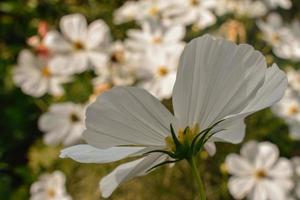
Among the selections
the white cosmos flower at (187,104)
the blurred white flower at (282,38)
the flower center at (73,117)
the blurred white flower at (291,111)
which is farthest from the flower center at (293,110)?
the white cosmos flower at (187,104)

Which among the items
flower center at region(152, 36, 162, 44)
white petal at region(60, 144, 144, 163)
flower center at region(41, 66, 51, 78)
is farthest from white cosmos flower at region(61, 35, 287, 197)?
flower center at region(41, 66, 51, 78)

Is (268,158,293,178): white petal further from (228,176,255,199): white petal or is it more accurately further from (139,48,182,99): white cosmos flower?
(139,48,182,99): white cosmos flower

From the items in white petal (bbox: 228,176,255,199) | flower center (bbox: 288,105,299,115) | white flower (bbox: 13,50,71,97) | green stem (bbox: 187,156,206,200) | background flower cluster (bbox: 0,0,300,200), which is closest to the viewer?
green stem (bbox: 187,156,206,200)

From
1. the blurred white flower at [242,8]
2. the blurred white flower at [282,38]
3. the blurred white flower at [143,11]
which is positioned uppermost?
the blurred white flower at [143,11]

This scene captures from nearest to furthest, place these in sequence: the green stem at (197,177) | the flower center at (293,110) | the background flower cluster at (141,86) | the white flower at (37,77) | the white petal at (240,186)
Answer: the green stem at (197,177), the white petal at (240,186), the background flower cluster at (141,86), the flower center at (293,110), the white flower at (37,77)

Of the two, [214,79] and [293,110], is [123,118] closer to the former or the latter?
[214,79]

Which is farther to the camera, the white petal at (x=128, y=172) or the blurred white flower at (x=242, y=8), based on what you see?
the blurred white flower at (x=242, y=8)

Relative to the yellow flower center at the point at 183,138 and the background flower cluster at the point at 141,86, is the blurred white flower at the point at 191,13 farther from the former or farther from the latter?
the yellow flower center at the point at 183,138
